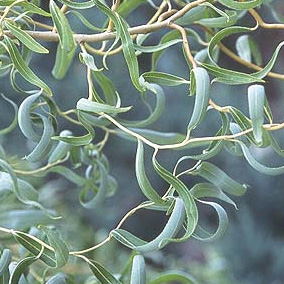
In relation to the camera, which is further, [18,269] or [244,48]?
[244,48]

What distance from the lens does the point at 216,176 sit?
1.32 feet

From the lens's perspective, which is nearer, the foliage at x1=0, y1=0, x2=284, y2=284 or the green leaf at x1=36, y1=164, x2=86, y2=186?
the foliage at x1=0, y1=0, x2=284, y2=284

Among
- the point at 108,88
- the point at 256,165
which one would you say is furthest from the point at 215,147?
the point at 108,88

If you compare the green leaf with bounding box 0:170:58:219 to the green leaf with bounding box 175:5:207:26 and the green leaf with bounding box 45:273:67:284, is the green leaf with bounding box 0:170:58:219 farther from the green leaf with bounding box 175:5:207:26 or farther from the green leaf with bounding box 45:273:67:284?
the green leaf with bounding box 175:5:207:26

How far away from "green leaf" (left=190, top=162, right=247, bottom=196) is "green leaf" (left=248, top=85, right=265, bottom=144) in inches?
2.4

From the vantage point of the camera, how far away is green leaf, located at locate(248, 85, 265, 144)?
1.12ft

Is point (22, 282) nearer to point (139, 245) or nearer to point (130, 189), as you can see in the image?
point (139, 245)

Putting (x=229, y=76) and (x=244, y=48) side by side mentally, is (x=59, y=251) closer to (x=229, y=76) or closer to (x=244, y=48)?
(x=229, y=76)

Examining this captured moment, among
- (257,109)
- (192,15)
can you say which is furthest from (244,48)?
(257,109)

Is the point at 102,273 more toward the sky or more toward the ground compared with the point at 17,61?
more toward the ground

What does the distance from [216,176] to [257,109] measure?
0.07 metres

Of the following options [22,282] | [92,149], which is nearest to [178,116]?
[92,149]

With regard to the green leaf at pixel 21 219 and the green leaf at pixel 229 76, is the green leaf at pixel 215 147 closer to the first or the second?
the green leaf at pixel 229 76

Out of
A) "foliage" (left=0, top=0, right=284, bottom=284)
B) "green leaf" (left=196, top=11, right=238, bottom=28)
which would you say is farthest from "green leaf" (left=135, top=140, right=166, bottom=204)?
"green leaf" (left=196, top=11, right=238, bottom=28)
